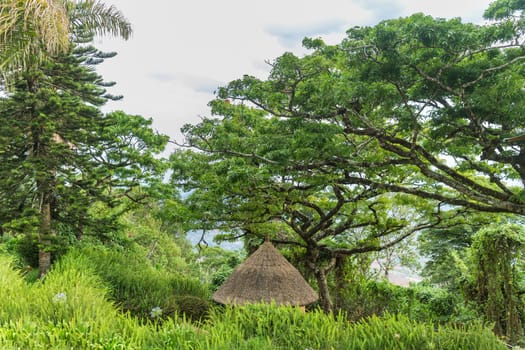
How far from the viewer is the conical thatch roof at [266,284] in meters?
6.70

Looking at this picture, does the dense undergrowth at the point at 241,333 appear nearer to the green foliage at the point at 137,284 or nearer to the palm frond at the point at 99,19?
the green foliage at the point at 137,284

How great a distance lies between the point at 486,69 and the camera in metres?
4.22

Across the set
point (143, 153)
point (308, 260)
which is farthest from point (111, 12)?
point (308, 260)

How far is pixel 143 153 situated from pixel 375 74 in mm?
6493

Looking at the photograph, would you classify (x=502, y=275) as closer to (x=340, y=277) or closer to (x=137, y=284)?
(x=340, y=277)

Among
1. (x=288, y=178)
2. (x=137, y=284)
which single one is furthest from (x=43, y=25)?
(x=137, y=284)

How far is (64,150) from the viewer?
319 inches

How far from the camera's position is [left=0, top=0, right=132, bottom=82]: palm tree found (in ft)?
19.3

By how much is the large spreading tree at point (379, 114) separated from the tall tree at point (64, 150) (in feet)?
8.24

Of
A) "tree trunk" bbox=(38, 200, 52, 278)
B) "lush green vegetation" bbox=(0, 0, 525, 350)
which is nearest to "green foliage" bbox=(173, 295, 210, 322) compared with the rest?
"lush green vegetation" bbox=(0, 0, 525, 350)

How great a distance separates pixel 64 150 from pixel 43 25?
3045 mm

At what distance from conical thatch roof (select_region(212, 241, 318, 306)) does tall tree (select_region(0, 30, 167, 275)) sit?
347 centimetres

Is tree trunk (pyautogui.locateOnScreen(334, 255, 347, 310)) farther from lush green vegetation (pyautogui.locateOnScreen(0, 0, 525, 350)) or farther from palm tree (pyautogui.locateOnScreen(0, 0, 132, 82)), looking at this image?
palm tree (pyautogui.locateOnScreen(0, 0, 132, 82))

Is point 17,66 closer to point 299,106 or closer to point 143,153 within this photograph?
point 143,153
